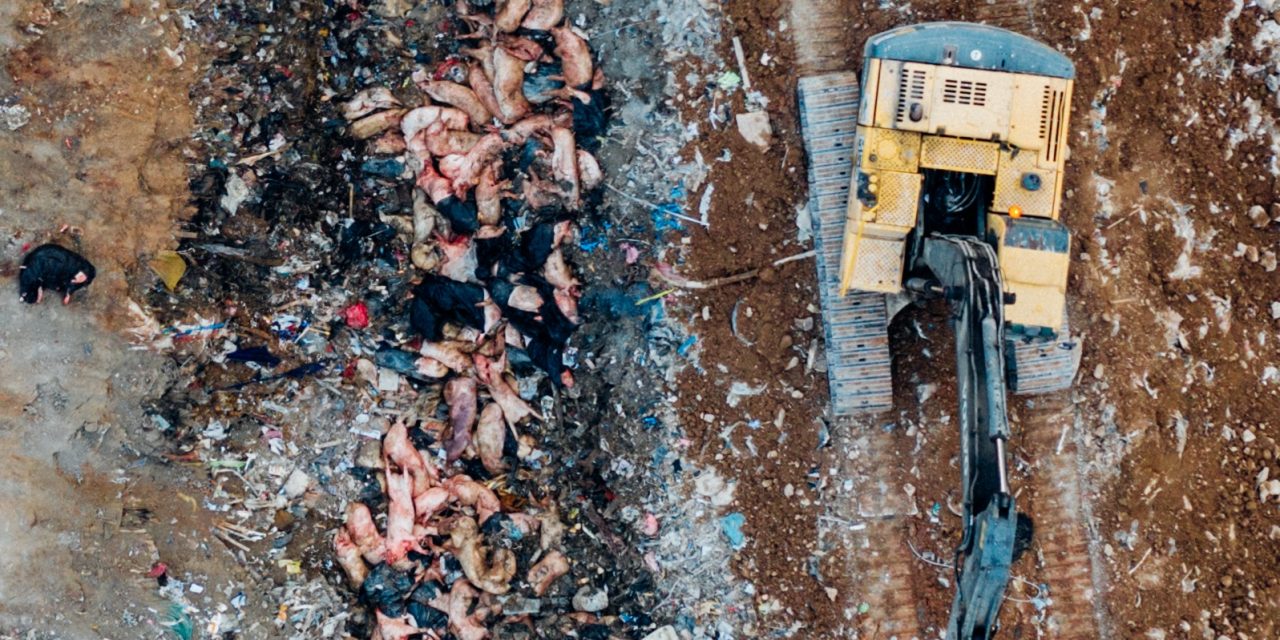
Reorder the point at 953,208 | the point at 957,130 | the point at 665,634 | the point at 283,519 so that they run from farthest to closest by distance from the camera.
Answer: the point at 283,519 < the point at 665,634 < the point at 953,208 < the point at 957,130

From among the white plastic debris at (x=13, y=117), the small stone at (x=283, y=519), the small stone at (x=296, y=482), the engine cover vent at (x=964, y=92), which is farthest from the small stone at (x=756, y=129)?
the white plastic debris at (x=13, y=117)

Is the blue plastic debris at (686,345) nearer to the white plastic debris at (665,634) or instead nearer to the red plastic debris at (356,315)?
the white plastic debris at (665,634)

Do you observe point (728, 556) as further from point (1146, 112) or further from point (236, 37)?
point (236, 37)

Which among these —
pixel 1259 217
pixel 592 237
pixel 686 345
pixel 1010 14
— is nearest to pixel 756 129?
pixel 592 237

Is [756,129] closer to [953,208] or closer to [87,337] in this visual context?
[953,208]

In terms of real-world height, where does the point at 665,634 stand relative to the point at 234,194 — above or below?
below

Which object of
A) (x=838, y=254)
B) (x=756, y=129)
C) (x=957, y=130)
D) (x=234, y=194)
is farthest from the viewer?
(x=234, y=194)

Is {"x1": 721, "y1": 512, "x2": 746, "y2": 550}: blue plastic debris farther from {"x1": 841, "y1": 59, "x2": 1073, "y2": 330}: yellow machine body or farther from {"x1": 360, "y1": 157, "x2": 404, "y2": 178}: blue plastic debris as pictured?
{"x1": 360, "y1": 157, "x2": 404, "y2": 178}: blue plastic debris
